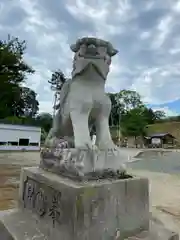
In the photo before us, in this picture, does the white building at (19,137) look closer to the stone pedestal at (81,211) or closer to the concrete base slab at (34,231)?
the concrete base slab at (34,231)

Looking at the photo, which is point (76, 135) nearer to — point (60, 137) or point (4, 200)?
point (60, 137)

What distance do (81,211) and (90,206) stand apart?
0.28 ft

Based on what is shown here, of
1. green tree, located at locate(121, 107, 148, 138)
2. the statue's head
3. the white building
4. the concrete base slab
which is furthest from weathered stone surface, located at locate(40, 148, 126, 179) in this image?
green tree, located at locate(121, 107, 148, 138)

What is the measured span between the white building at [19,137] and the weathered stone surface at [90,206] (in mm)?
18507

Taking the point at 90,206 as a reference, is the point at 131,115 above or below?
above

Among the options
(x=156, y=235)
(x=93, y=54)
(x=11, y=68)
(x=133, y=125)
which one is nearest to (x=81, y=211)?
(x=156, y=235)

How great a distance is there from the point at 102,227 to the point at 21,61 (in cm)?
1045

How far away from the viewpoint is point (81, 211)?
1.71 m

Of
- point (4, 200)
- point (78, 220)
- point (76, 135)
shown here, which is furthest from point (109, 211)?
point (4, 200)

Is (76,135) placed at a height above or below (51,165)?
above

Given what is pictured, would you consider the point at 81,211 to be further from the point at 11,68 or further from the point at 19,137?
the point at 19,137

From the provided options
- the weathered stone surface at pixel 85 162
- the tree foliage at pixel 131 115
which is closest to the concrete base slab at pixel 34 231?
the weathered stone surface at pixel 85 162

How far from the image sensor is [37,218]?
7.09 feet

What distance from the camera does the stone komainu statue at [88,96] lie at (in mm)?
2104
